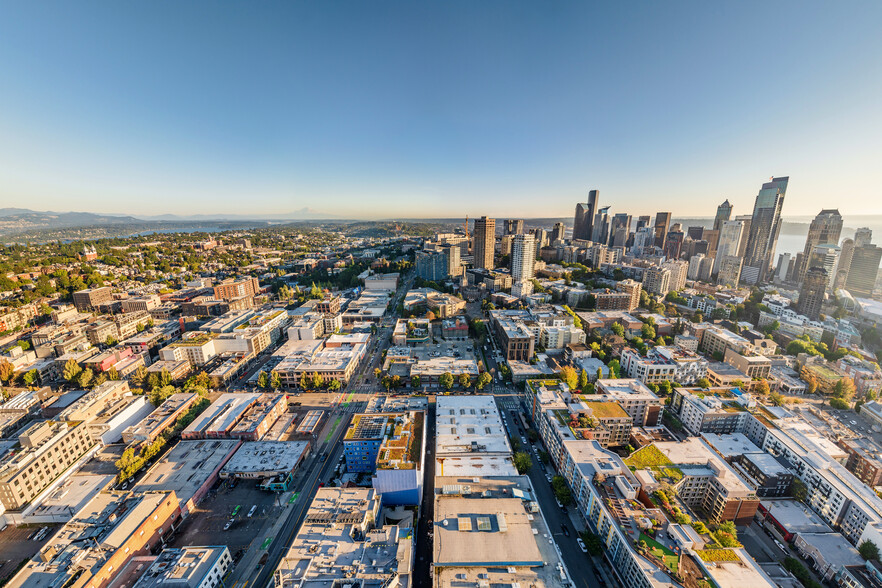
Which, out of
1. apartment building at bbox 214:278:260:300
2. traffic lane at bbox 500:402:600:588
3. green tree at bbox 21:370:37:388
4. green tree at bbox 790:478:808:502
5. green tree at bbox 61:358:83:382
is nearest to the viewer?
traffic lane at bbox 500:402:600:588

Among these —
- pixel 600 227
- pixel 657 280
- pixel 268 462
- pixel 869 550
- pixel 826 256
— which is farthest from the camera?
pixel 600 227

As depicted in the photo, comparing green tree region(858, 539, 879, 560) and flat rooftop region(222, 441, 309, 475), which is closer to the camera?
green tree region(858, 539, 879, 560)

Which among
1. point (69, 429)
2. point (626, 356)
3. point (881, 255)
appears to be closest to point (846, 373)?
point (626, 356)

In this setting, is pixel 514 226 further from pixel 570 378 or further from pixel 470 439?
pixel 470 439

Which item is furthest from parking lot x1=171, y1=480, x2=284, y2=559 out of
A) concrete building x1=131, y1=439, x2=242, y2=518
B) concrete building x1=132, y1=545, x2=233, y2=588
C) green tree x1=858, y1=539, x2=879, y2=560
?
green tree x1=858, y1=539, x2=879, y2=560

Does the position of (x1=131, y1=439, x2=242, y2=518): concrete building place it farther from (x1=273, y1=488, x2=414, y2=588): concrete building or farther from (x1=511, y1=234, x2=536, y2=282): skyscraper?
(x1=511, y1=234, x2=536, y2=282): skyscraper

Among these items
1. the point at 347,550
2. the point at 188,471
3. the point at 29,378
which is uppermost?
the point at 347,550

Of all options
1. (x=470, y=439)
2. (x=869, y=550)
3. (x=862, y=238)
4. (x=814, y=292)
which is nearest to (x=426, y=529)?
(x=470, y=439)
